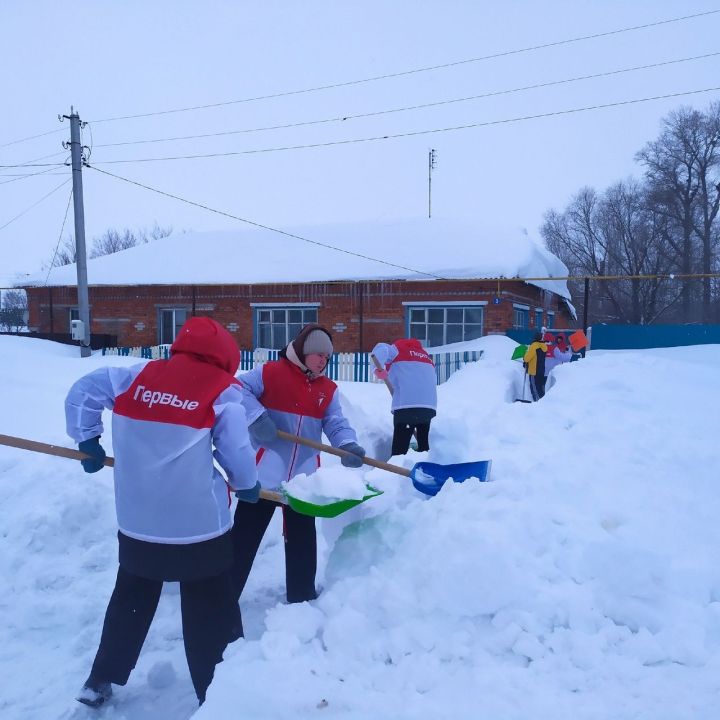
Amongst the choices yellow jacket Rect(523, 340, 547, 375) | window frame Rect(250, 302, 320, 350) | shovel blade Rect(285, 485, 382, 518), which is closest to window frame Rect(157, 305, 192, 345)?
window frame Rect(250, 302, 320, 350)

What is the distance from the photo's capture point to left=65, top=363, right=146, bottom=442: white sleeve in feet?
Answer: 7.59

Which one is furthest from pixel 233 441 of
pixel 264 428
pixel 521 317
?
pixel 521 317

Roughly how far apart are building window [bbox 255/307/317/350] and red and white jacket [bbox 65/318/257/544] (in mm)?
16486

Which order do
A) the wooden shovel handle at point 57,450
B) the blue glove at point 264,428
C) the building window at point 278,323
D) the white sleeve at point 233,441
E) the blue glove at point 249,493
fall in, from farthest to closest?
the building window at point 278,323 → the blue glove at point 264,428 → the wooden shovel handle at point 57,450 → the blue glove at point 249,493 → the white sleeve at point 233,441

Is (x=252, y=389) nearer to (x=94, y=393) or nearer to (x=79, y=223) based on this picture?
(x=94, y=393)

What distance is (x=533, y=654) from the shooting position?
2119 mm

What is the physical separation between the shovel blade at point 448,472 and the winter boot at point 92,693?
67.7 inches

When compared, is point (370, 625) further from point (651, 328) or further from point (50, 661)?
point (651, 328)

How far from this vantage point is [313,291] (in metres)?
18.4

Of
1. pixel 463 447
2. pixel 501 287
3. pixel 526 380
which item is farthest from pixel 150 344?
pixel 463 447

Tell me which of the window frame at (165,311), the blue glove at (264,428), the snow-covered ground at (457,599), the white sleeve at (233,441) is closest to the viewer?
the snow-covered ground at (457,599)

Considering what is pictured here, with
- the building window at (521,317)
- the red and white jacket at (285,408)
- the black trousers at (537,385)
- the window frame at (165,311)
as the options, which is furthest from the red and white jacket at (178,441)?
the window frame at (165,311)

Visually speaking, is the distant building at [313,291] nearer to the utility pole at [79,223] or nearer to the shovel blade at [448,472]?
the utility pole at [79,223]

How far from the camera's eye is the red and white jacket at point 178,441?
2.14 meters
